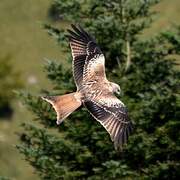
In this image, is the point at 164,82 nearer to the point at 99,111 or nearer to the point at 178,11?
the point at 99,111

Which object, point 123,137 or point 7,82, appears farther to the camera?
point 7,82

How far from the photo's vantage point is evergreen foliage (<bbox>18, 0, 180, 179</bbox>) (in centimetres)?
1727

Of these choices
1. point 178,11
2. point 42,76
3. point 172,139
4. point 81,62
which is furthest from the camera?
point 178,11

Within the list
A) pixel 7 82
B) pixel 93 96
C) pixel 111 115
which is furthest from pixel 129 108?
pixel 7 82

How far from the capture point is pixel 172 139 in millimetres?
17031

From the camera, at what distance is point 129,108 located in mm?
18172

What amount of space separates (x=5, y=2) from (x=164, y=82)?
51.4 metres

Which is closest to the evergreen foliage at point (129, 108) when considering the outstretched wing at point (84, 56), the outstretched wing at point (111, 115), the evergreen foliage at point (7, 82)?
the outstretched wing at point (84, 56)

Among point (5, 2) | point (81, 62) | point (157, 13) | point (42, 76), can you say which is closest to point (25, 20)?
point (5, 2)

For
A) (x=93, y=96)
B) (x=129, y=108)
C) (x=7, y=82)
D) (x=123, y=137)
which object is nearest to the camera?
(x=123, y=137)

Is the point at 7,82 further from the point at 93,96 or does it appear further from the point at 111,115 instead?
the point at 111,115

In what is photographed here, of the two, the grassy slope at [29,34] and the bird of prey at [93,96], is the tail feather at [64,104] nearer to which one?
the bird of prey at [93,96]

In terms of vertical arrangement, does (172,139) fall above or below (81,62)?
below

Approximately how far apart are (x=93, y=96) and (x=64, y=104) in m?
0.72
